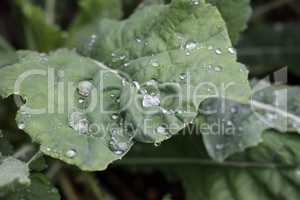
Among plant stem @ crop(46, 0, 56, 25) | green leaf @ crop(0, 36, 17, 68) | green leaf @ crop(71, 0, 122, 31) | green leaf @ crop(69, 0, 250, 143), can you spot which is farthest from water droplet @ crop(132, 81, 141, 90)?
plant stem @ crop(46, 0, 56, 25)

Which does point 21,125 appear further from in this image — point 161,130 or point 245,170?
point 245,170

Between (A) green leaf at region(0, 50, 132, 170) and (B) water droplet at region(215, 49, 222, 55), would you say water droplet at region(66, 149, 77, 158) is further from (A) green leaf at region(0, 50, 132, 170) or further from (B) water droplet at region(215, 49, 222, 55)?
(B) water droplet at region(215, 49, 222, 55)

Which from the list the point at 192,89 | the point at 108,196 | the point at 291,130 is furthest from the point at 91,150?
the point at 108,196

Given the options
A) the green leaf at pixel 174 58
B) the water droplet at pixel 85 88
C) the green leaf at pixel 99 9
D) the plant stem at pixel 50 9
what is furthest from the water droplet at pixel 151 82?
the plant stem at pixel 50 9

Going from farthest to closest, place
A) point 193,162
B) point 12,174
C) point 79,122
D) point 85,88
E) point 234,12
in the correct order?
point 193,162
point 234,12
point 85,88
point 79,122
point 12,174

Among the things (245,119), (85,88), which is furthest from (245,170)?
(85,88)

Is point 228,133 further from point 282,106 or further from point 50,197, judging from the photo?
point 50,197

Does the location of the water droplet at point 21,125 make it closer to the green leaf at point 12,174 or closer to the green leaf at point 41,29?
the green leaf at point 12,174
